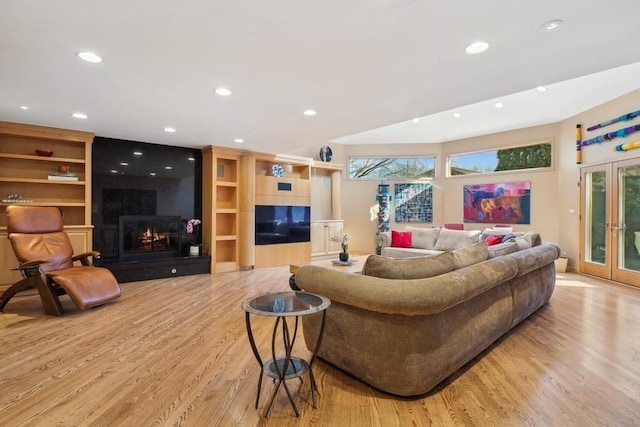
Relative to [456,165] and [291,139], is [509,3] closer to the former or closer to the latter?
[291,139]

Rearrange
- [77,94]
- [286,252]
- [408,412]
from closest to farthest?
[408,412], [77,94], [286,252]

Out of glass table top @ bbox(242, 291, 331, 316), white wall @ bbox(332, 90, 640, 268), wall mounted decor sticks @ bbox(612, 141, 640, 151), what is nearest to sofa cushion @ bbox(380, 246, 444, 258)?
white wall @ bbox(332, 90, 640, 268)

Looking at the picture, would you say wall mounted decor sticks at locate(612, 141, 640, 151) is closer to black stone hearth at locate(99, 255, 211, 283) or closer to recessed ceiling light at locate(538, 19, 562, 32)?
recessed ceiling light at locate(538, 19, 562, 32)

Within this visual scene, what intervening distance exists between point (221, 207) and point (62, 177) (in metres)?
2.47

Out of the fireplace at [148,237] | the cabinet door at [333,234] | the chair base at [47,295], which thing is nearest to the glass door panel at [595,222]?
the cabinet door at [333,234]

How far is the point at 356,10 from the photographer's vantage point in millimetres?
1882

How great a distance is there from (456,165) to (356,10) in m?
7.06

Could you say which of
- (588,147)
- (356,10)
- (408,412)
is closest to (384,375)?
(408,412)

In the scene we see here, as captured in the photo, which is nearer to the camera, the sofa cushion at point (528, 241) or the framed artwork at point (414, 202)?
the sofa cushion at point (528, 241)

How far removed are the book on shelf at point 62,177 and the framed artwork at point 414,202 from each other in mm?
6876

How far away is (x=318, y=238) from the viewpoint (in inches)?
297

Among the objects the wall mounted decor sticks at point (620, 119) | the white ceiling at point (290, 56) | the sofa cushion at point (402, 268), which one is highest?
the wall mounted decor sticks at point (620, 119)

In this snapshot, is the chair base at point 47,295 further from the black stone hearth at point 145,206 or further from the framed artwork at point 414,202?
the framed artwork at point 414,202

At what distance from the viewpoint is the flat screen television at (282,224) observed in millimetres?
6348
